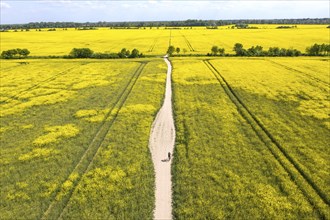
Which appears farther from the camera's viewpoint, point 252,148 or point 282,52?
point 282,52

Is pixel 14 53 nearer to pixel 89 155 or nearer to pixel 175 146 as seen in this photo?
pixel 89 155

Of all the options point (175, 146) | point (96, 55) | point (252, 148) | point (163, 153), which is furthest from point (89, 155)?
point (96, 55)

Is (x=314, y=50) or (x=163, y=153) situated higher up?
(x=314, y=50)

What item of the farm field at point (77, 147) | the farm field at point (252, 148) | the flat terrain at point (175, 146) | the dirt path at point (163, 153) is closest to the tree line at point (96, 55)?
the farm field at point (77, 147)

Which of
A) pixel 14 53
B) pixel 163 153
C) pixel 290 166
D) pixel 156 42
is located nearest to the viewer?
pixel 290 166

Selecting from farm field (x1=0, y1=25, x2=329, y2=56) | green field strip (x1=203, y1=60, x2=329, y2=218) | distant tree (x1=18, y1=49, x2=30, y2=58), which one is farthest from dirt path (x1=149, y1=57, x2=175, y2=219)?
distant tree (x1=18, y1=49, x2=30, y2=58)

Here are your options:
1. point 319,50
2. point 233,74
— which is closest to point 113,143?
point 233,74

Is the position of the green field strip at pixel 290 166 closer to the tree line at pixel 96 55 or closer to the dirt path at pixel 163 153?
the dirt path at pixel 163 153
